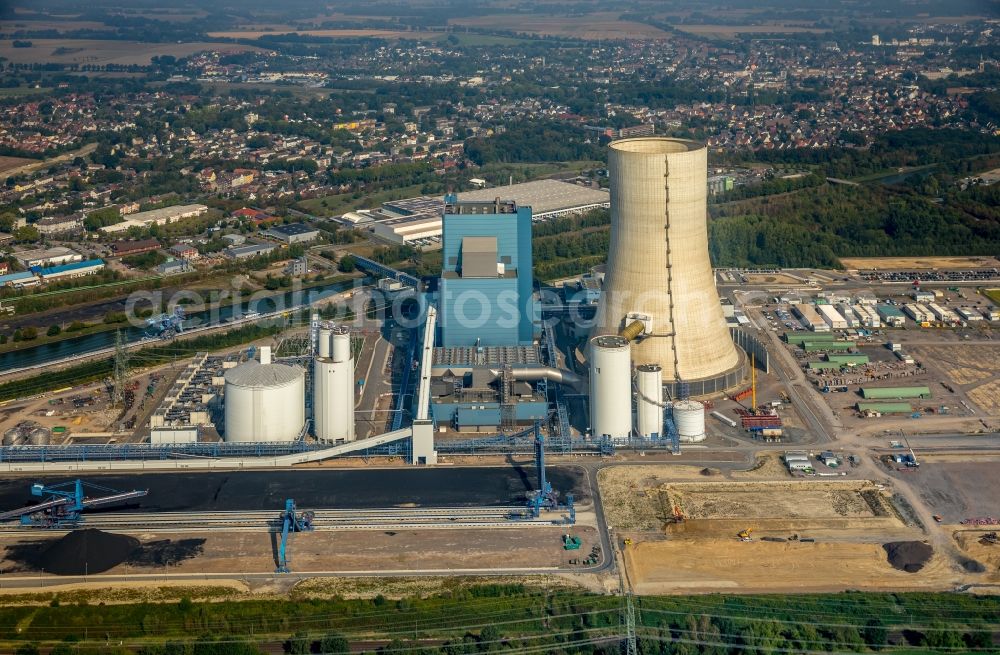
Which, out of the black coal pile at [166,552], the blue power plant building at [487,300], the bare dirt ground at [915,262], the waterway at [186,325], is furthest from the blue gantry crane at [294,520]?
the bare dirt ground at [915,262]

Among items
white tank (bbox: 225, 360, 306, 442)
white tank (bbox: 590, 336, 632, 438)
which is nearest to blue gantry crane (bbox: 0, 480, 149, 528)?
white tank (bbox: 225, 360, 306, 442)

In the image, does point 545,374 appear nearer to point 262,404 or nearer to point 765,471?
point 765,471

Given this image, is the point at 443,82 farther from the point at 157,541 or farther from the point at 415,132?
the point at 157,541

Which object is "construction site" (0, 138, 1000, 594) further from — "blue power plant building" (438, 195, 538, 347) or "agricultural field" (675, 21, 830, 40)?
"agricultural field" (675, 21, 830, 40)

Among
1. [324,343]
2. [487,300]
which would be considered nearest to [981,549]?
[487,300]

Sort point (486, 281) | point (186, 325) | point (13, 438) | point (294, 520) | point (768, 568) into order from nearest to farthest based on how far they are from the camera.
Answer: point (768, 568)
point (294, 520)
point (13, 438)
point (486, 281)
point (186, 325)

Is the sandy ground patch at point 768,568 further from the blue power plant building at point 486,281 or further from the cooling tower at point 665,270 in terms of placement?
the blue power plant building at point 486,281

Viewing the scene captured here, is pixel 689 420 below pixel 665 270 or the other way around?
below
